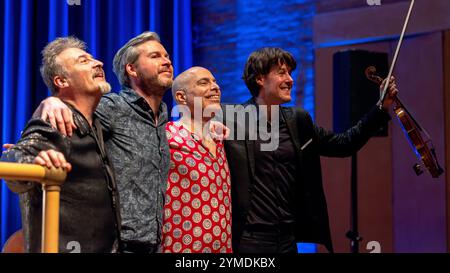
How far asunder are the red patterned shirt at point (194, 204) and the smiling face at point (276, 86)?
0.67 meters

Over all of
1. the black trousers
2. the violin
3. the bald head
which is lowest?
the black trousers

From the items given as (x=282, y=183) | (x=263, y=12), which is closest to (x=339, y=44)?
(x=263, y=12)

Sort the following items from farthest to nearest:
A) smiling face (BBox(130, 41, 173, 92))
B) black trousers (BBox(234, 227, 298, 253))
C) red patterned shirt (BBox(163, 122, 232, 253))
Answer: black trousers (BBox(234, 227, 298, 253)), smiling face (BBox(130, 41, 173, 92)), red patterned shirt (BBox(163, 122, 232, 253))

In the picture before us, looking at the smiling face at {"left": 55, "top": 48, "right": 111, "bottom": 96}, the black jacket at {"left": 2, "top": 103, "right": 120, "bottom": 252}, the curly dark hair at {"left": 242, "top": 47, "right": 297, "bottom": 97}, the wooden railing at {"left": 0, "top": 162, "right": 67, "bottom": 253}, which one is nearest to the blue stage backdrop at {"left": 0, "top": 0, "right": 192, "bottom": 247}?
the curly dark hair at {"left": 242, "top": 47, "right": 297, "bottom": 97}

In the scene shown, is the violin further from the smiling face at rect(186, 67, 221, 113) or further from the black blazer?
the smiling face at rect(186, 67, 221, 113)

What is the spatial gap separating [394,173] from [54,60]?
2812mm

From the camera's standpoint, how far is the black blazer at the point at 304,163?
325cm

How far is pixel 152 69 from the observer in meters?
3.02

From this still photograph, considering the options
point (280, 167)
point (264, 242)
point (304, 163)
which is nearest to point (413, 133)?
point (304, 163)

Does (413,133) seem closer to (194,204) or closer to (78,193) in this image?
(194,204)

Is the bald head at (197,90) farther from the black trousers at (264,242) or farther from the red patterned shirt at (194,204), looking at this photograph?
the black trousers at (264,242)

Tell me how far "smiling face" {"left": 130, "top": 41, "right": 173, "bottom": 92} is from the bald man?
194 millimetres

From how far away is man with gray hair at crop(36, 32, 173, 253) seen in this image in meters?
2.72
